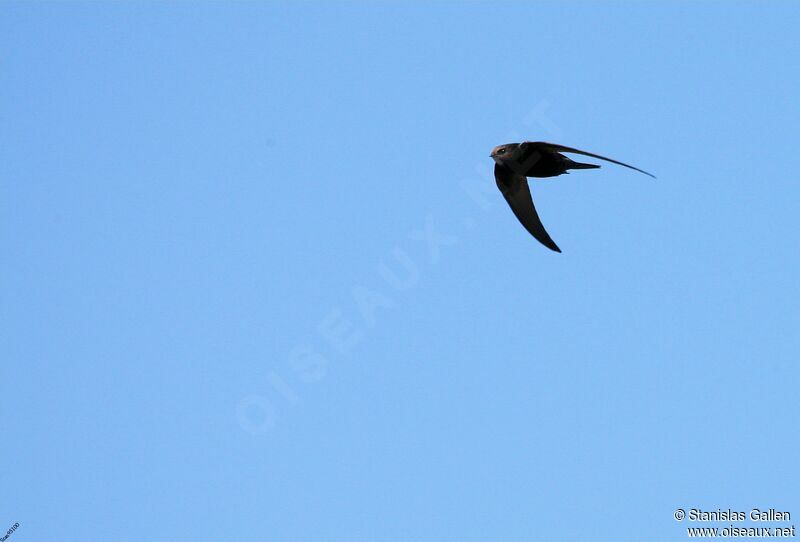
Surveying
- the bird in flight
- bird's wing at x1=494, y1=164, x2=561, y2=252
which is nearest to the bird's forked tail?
the bird in flight

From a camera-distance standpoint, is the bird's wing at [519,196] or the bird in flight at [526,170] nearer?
the bird in flight at [526,170]

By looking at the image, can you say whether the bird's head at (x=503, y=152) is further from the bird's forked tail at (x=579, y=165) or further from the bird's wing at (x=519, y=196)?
the bird's forked tail at (x=579, y=165)

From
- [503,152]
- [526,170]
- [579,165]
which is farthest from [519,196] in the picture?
[579,165]

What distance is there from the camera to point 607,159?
55.3 feet

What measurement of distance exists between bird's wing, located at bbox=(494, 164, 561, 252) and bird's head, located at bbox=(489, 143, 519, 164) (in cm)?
32

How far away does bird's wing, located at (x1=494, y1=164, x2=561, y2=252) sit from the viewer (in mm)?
21266

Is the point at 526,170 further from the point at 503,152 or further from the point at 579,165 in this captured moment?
the point at 579,165

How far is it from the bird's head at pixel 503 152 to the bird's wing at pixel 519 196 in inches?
12.6

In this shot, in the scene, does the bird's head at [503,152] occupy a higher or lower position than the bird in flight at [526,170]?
higher

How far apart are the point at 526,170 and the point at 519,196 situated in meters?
0.62

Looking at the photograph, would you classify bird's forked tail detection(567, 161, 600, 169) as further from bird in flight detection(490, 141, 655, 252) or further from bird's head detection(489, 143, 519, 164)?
bird's head detection(489, 143, 519, 164)

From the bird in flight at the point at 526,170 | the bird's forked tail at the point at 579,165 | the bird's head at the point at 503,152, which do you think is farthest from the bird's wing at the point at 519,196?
the bird's forked tail at the point at 579,165

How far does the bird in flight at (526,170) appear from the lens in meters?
20.6

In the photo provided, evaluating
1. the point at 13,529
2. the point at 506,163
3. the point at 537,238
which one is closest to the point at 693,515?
the point at 537,238
